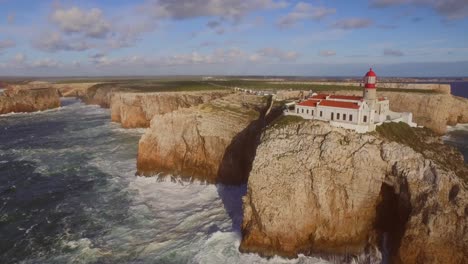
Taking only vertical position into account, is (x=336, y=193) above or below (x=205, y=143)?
below

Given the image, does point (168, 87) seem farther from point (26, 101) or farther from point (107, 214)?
point (107, 214)

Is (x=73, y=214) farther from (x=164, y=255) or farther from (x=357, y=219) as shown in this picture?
Answer: (x=357, y=219)

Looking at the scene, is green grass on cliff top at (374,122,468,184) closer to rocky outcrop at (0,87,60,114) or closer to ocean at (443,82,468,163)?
ocean at (443,82,468,163)

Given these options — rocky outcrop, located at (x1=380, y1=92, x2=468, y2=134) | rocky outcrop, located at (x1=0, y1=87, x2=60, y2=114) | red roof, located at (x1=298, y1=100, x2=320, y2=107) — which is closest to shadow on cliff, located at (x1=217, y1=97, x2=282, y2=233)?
red roof, located at (x1=298, y1=100, x2=320, y2=107)

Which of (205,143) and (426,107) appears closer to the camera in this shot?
(205,143)

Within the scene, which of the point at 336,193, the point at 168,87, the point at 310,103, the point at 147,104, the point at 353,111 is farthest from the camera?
the point at 168,87

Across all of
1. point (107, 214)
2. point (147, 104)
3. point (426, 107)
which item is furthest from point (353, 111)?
point (147, 104)

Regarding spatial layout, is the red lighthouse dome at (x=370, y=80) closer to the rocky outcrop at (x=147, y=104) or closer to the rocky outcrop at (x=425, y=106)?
the rocky outcrop at (x=147, y=104)
